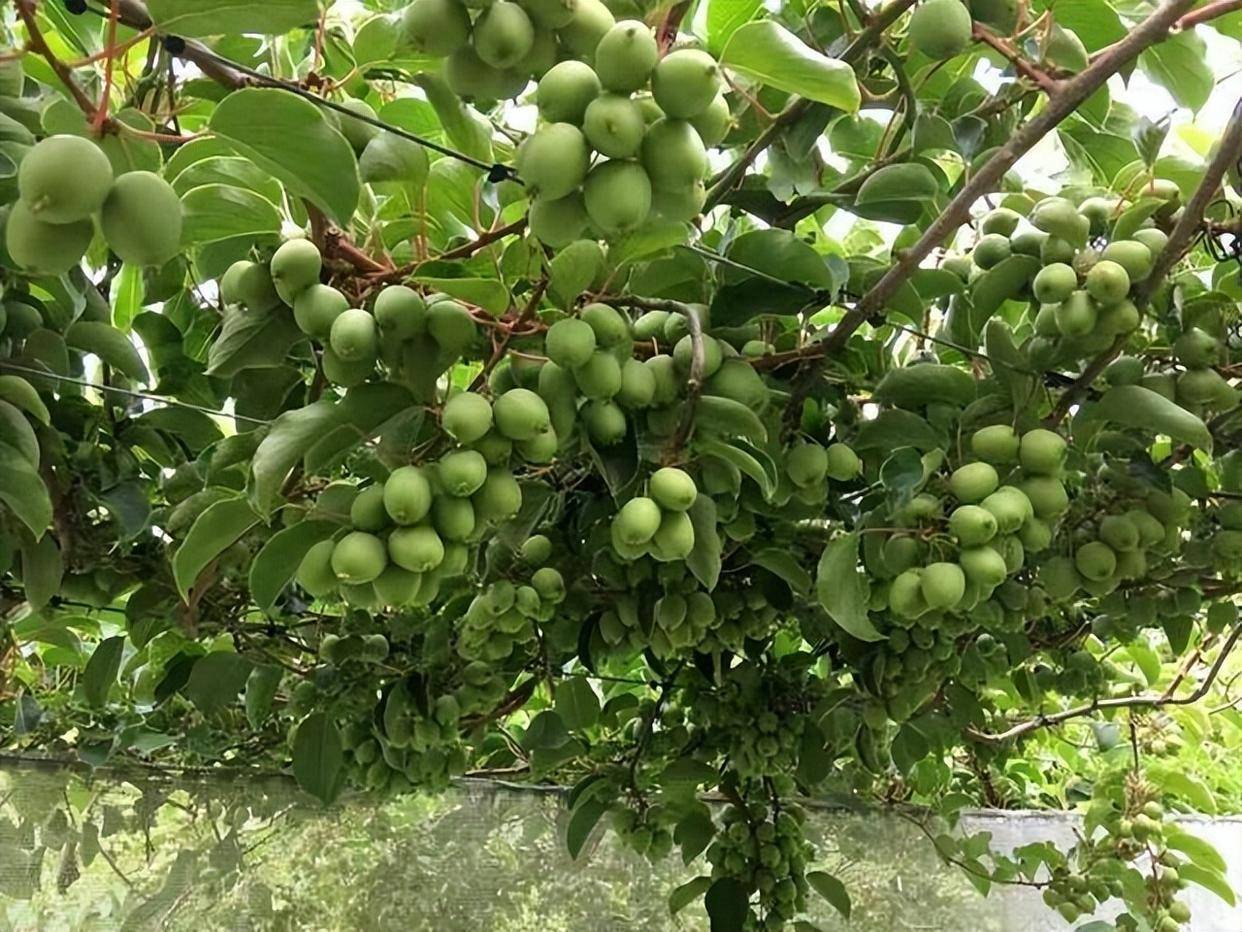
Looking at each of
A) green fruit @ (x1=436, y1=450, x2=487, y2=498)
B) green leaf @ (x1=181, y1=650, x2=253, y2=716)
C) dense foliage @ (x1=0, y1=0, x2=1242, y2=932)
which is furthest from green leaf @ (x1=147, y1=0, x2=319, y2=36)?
green leaf @ (x1=181, y1=650, x2=253, y2=716)

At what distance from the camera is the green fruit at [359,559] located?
83 centimetres

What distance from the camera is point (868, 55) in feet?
3.34

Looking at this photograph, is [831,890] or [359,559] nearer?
[359,559]

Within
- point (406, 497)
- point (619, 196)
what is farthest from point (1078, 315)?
point (406, 497)

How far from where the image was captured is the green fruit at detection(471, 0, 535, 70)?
680 millimetres

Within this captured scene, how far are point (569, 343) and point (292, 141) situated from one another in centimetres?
24

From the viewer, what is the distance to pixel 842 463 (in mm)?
1163

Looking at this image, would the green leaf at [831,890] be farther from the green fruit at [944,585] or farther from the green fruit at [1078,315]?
the green fruit at [1078,315]

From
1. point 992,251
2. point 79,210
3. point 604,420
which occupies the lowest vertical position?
point 604,420

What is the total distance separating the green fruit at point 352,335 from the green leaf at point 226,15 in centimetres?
20

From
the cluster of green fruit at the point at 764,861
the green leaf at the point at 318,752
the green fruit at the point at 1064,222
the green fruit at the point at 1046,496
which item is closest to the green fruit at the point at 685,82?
the green fruit at the point at 1064,222

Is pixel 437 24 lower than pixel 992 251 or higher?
higher

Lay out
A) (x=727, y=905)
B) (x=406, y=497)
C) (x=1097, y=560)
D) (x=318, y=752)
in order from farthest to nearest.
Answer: (x=727, y=905) < (x=318, y=752) < (x=1097, y=560) < (x=406, y=497)

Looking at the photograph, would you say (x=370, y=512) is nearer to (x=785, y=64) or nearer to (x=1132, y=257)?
(x=785, y=64)
